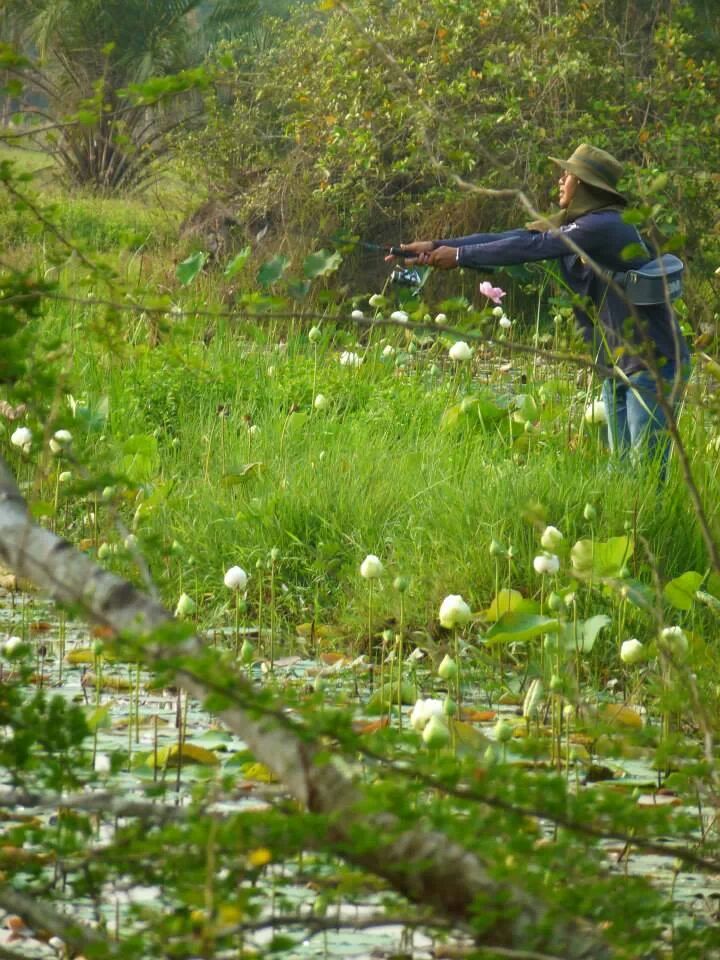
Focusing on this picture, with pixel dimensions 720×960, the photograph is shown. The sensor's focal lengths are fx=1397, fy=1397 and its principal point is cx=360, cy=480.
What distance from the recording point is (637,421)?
5.22 meters

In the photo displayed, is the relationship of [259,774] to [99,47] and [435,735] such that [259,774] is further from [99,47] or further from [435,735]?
[99,47]

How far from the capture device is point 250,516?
4.41 metres

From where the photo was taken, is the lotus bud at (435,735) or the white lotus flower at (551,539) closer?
the lotus bud at (435,735)

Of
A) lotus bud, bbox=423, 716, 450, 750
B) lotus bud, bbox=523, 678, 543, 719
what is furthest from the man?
lotus bud, bbox=423, 716, 450, 750

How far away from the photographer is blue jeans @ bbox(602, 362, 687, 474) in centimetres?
456

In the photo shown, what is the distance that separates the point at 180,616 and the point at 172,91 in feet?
5.32

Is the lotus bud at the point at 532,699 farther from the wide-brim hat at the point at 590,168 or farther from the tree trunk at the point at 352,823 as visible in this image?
the wide-brim hat at the point at 590,168

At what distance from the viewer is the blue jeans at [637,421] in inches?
180

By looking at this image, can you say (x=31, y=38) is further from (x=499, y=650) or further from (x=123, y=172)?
(x=499, y=650)

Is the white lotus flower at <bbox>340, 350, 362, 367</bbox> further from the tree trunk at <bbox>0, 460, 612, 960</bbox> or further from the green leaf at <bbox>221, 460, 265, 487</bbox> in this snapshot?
the tree trunk at <bbox>0, 460, 612, 960</bbox>

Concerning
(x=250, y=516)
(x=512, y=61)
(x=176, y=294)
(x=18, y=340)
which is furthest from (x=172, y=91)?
(x=512, y=61)

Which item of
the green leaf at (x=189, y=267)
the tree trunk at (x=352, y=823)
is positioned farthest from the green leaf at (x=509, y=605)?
the tree trunk at (x=352, y=823)

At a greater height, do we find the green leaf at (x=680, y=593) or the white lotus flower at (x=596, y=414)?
the white lotus flower at (x=596, y=414)

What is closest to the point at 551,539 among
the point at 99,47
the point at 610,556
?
the point at 610,556
